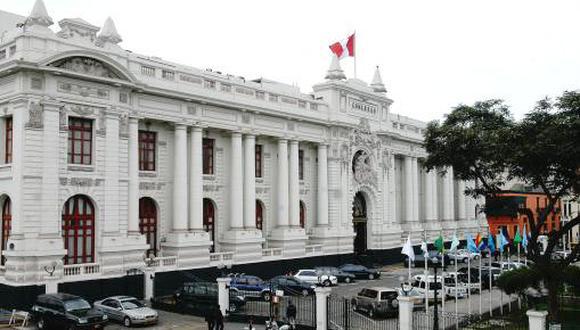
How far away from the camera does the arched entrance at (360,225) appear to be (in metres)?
58.9

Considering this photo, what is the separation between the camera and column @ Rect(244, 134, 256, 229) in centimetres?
4634

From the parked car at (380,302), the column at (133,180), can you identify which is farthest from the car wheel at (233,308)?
the column at (133,180)

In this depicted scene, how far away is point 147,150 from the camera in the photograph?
40.9 meters

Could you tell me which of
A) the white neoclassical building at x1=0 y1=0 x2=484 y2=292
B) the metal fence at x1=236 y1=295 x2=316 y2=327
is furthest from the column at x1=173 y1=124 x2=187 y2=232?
the metal fence at x1=236 y1=295 x2=316 y2=327

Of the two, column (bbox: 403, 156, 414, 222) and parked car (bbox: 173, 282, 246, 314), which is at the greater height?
column (bbox: 403, 156, 414, 222)

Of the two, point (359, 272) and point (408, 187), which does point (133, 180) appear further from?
point (408, 187)

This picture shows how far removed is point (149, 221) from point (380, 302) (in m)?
17.3

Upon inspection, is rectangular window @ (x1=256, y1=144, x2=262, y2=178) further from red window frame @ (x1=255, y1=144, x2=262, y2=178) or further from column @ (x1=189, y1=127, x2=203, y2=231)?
column @ (x1=189, y1=127, x2=203, y2=231)

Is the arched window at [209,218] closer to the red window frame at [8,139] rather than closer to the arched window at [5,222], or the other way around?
the arched window at [5,222]

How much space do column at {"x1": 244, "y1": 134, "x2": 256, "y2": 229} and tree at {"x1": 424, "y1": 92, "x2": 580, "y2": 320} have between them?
1372cm

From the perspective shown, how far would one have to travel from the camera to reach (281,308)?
33.2 metres

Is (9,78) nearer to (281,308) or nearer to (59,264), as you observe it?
(59,264)

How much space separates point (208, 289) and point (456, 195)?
171 ft

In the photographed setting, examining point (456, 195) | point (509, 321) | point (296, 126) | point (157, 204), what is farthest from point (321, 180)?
point (456, 195)
